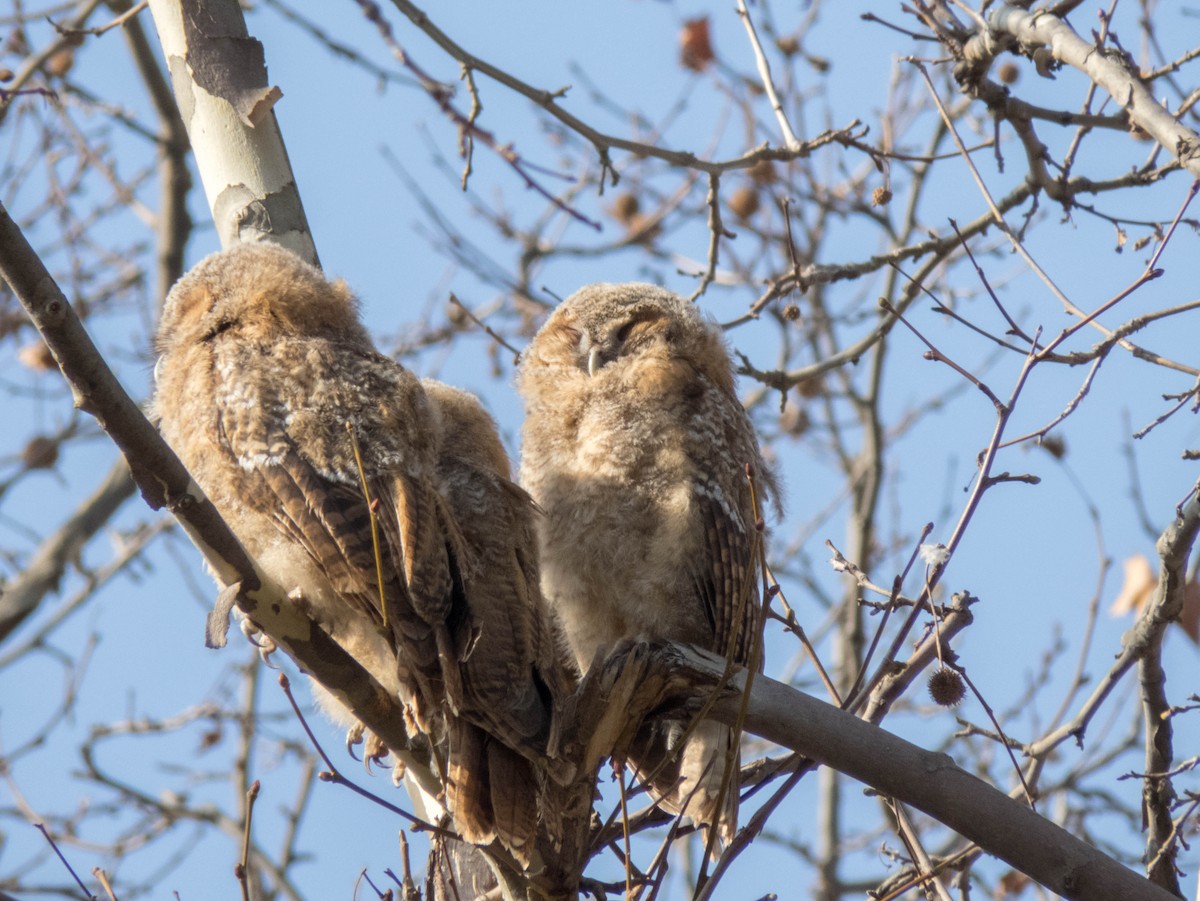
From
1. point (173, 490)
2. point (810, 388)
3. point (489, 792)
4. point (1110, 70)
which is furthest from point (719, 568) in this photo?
point (810, 388)

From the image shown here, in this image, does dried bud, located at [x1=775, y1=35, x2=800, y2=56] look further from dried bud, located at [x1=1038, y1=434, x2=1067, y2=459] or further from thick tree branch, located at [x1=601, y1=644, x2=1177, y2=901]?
thick tree branch, located at [x1=601, y1=644, x2=1177, y2=901]

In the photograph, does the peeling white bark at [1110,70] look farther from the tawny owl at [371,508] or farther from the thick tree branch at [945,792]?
the tawny owl at [371,508]

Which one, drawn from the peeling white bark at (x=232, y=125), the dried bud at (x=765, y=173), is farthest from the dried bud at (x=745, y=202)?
the peeling white bark at (x=232, y=125)

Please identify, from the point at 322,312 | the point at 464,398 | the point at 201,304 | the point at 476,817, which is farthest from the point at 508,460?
the point at 476,817

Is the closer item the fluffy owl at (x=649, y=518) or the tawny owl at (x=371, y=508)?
the tawny owl at (x=371, y=508)

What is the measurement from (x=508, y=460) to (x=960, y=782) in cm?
164

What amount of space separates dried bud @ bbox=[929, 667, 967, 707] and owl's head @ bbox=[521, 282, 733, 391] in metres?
1.65

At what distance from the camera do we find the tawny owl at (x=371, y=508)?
9.05 ft

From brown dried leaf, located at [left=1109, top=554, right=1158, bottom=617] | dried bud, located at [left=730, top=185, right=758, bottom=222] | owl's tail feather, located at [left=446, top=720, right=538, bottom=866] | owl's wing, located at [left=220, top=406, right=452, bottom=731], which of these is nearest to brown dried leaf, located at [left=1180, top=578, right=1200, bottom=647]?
brown dried leaf, located at [left=1109, top=554, right=1158, bottom=617]

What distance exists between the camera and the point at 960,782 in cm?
245

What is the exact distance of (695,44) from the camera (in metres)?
6.88

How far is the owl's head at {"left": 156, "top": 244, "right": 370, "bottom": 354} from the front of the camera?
3.35 m

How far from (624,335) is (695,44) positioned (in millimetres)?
3045

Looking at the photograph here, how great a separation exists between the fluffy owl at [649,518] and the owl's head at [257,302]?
755 mm
